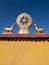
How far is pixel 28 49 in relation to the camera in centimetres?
1287

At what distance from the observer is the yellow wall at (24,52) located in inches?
499

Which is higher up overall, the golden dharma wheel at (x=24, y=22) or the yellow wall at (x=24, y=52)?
the golden dharma wheel at (x=24, y=22)

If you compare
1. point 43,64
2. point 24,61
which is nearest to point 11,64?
point 24,61

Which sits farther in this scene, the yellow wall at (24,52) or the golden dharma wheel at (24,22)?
the golden dharma wheel at (24,22)

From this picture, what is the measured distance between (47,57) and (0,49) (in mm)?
2859

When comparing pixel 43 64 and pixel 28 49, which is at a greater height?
pixel 28 49

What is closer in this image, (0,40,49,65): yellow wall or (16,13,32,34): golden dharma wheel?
(0,40,49,65): yellow wall

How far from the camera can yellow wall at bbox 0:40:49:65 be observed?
41.5ft

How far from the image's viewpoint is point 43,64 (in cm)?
1254

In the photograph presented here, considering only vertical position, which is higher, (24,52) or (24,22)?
(24,22)

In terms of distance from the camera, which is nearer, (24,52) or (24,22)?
(24,52)

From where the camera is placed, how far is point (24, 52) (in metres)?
12.9

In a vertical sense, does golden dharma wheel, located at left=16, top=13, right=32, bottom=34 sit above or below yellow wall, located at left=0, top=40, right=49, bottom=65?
above

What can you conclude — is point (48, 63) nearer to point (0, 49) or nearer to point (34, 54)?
point (34, 54)
